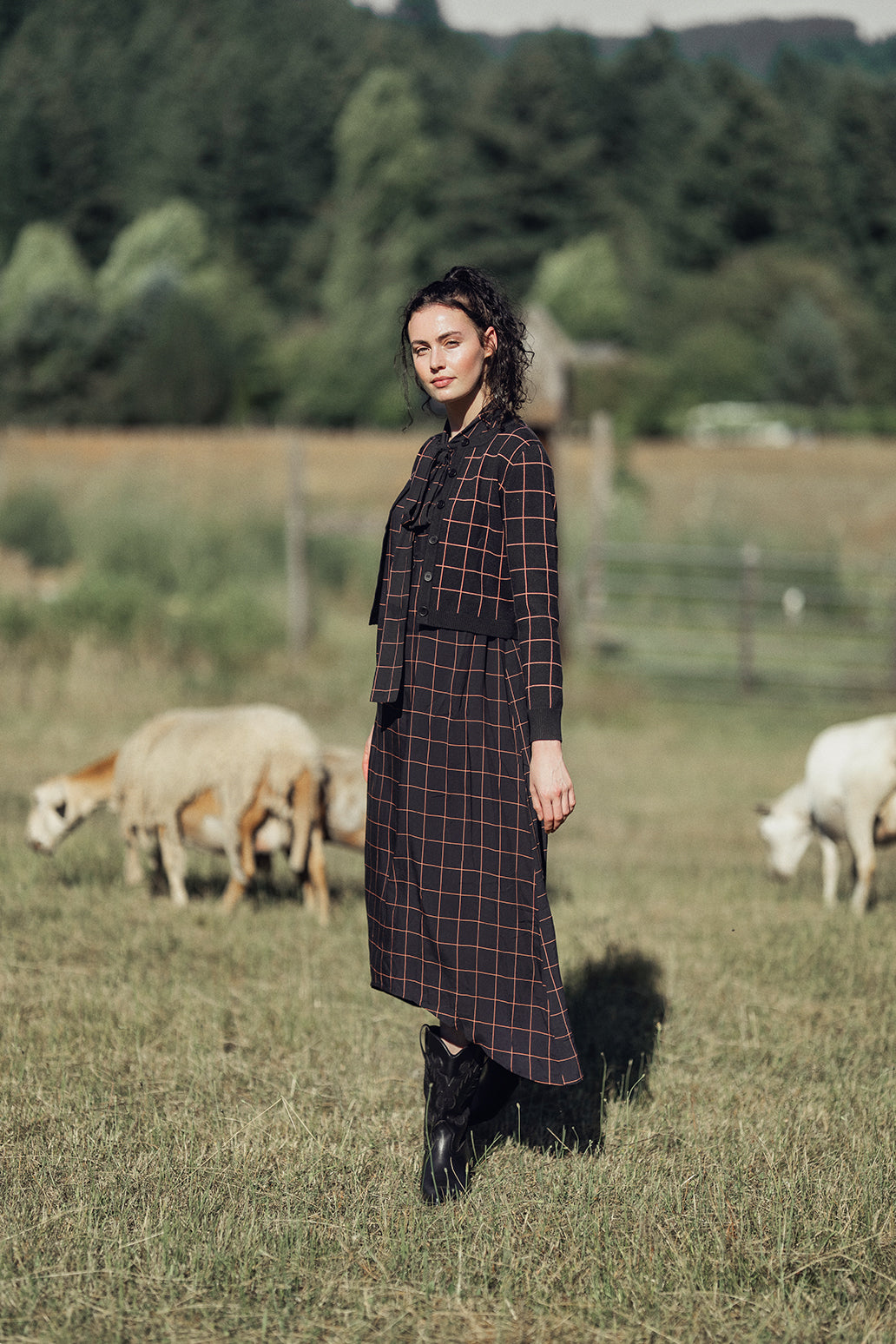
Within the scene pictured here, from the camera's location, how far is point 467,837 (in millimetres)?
3371

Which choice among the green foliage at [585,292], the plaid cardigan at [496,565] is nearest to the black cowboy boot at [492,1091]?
the plaid cardigan at [496,565]

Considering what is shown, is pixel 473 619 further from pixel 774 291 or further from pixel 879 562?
pixel 774 291

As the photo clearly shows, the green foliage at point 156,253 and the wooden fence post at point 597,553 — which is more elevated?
the green foliage at point 156,253

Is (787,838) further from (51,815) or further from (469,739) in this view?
(469,739)

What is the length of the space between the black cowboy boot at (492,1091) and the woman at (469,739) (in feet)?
0.22

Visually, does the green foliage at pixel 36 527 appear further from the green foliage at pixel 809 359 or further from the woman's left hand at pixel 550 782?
the green foliage at pixel 809 359

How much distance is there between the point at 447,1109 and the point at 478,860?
2.02 ft

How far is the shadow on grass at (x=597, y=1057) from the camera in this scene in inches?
152

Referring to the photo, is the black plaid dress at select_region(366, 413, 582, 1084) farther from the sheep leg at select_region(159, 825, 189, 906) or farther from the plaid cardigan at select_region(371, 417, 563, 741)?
the sheep leg at select_region(159, 825, 189, 906)

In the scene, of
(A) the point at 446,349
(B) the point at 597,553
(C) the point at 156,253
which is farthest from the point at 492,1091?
(C) the point at 156,253

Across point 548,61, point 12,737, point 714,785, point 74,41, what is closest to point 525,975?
point 714,785

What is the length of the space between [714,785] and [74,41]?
116 feet

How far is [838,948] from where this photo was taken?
18.7ft

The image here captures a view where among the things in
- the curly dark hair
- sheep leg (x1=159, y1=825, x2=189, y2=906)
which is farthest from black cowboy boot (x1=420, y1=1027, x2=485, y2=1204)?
sheep leg (x1=159, y1=825, x2=189, y2=906)
